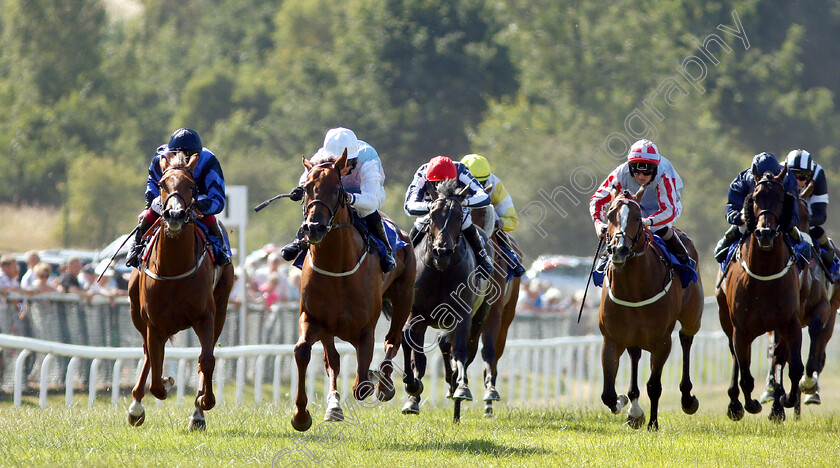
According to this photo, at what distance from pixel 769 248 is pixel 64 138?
3491cm

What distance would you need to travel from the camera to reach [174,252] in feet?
28.1

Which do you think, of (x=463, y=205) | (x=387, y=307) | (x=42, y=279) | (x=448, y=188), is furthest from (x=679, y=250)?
(x=42, y=279)

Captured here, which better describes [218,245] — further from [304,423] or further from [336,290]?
[304,423]

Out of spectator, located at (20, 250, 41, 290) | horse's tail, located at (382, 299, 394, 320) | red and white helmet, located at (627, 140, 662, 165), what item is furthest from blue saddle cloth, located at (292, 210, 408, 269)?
spectator, located at (20, 250, 41, 290)

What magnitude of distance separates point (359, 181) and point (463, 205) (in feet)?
3.52

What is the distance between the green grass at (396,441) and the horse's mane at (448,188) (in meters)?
1.88

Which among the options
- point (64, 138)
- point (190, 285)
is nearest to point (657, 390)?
point (190, 285)

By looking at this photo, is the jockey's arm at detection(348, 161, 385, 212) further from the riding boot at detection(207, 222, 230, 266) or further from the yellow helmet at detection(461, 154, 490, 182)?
the yellow helmet at detection(461, 154, 490, 182)

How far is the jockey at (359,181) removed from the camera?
8516mm

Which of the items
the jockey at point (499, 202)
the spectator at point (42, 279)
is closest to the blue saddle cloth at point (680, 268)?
the jockey at point (499, 202)

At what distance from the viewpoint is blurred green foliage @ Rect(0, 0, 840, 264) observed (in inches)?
1444

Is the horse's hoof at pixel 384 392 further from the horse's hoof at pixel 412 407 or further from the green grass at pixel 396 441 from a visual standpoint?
the horse's hoof at pixel 412 407

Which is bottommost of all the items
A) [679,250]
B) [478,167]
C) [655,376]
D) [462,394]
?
[462,394]

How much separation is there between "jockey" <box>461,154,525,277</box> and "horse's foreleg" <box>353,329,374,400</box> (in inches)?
104
